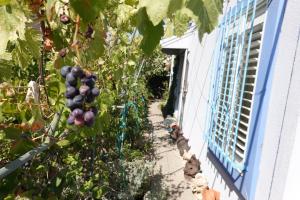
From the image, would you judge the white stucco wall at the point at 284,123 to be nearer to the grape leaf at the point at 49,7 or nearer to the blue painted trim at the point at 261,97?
the blue painted trim at the point at 261,97

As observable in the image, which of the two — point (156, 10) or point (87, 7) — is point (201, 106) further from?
point (156, 10)

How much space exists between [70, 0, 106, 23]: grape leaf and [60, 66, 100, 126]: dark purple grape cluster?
0.22 m

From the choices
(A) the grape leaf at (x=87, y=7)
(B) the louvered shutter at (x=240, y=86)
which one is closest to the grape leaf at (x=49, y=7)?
(A) the grape leaf at (x=87, y=7)

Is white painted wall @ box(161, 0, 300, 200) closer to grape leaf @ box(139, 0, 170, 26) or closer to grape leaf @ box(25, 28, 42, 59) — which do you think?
grape leaf @ box(25, 28, 42, 59)

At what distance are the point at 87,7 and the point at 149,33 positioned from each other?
0.21 m

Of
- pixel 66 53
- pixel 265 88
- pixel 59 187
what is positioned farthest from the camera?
pixel 265 88

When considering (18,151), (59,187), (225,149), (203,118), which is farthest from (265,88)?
(203,118)

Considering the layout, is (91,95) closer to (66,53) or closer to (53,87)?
(66,53)

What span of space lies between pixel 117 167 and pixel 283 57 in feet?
11.7

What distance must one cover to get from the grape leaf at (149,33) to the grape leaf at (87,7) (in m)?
0.18

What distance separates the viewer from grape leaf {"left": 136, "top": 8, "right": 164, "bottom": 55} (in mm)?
1147

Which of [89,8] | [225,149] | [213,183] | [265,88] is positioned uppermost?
[89,8]

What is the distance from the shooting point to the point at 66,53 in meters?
1.60

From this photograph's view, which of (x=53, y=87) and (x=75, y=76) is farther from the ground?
(x=75, y=76)
